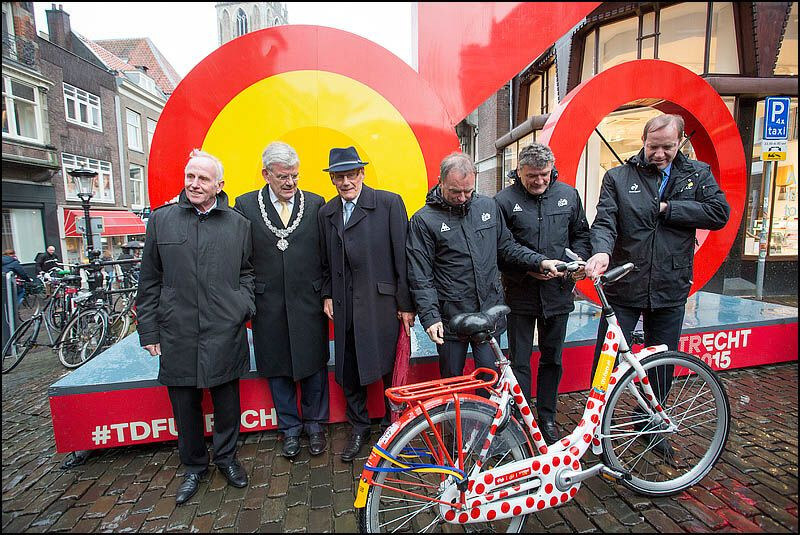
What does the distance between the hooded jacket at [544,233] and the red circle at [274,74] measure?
3.01ft

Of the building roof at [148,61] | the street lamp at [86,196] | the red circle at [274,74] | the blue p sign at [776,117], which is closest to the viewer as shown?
the red circle at [274,74]

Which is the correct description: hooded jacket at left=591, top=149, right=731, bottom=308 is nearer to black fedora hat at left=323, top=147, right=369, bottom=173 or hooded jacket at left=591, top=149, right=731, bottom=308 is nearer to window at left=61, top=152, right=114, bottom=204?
black fedora hat at left=323, top=147, right=369, bottom=173

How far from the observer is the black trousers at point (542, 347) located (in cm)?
305

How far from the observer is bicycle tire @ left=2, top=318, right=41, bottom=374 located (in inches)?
227

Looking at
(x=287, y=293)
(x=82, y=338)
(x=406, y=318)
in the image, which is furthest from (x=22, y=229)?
(x=406, y=318)

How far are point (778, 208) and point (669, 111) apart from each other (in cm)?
743

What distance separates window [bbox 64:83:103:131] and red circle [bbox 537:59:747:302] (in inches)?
299

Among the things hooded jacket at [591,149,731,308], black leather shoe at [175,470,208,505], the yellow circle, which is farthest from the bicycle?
the yellow circle

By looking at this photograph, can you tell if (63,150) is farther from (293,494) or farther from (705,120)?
(705,120)

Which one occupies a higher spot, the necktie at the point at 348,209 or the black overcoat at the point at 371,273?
the necktie at the point at 348,209

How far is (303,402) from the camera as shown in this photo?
3.27 meters

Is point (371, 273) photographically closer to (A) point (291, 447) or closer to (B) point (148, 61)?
(A) point (291, 447)

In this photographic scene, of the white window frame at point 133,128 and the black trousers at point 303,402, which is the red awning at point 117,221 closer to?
the white window frame at point 133,128

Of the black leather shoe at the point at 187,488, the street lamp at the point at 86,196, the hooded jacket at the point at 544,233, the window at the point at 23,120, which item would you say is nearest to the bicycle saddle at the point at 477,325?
the hooded jacket at the point at 544,233
